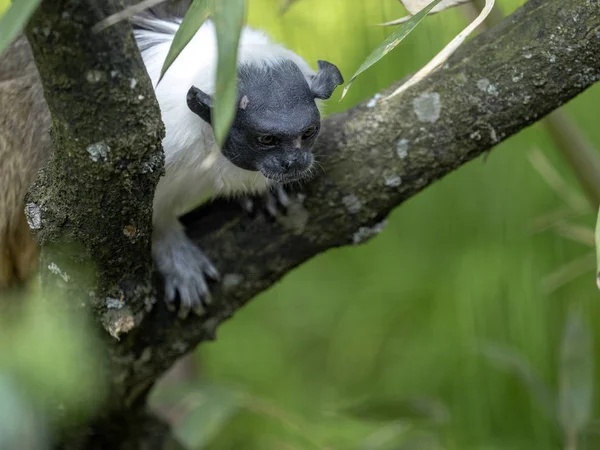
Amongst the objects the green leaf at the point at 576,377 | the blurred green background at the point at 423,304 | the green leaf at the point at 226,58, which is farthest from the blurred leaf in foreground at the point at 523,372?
the green leaf at the point at 226,58

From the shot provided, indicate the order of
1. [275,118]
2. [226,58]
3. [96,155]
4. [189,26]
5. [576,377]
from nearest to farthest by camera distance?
[226,58]
[189,26]
[96,155]
[275,118]
[576,377]

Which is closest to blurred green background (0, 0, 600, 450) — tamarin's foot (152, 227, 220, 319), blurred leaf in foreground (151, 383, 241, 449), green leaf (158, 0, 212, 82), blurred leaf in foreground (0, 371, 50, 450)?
blurred leaf in foreground (151, 383, 241, 449)

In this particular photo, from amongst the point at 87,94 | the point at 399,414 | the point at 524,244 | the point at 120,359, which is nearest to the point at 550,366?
the point at 524,244

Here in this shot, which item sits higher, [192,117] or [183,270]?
[192,117]

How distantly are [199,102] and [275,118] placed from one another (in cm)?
15

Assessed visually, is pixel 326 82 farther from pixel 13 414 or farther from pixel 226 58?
pixel 13 414

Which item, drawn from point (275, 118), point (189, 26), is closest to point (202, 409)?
point (275, 118)

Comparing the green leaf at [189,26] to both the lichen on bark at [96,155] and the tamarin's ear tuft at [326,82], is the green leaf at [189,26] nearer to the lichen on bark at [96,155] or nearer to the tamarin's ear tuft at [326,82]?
the lichen on bark at [96,155]

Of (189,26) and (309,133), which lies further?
(309,133)

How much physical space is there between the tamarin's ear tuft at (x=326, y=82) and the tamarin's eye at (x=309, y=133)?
86mm

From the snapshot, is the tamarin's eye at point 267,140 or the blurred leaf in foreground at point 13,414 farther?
the tamarin's eye at point 267,140

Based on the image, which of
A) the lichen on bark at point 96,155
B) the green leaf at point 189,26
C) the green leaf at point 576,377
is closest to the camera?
the green leaf at point 189,26

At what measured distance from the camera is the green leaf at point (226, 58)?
0.75 meters

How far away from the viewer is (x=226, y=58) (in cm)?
75
